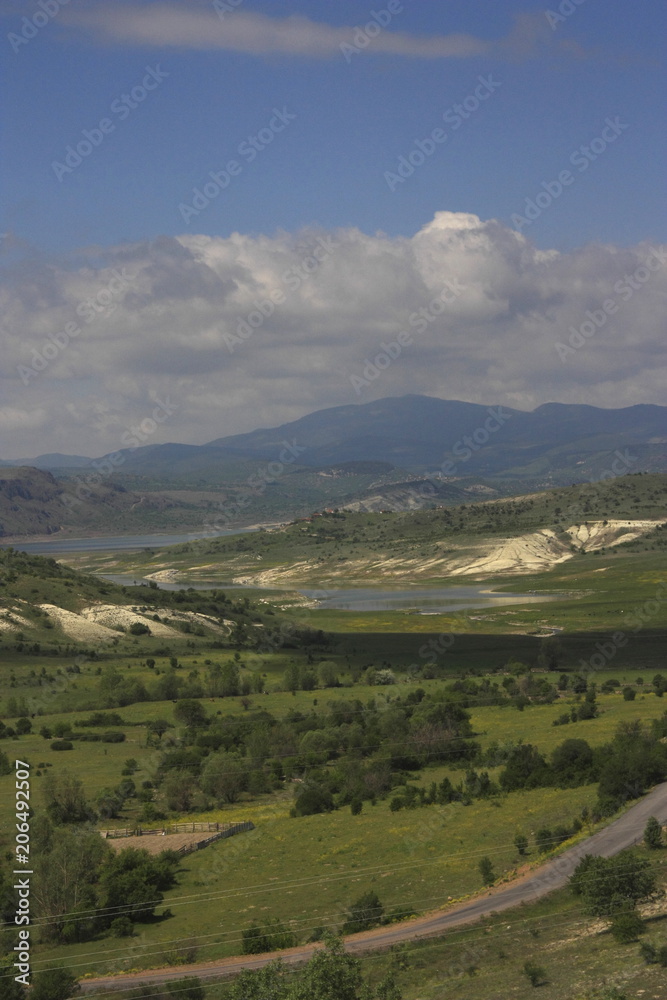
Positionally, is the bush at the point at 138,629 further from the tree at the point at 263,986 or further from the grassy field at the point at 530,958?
the tree at the point at 263,986

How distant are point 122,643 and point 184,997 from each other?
105221 mm

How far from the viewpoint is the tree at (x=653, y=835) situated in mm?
39781

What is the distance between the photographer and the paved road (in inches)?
1334

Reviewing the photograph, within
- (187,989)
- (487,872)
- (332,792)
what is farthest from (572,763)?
(187,989)

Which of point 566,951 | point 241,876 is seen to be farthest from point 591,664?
point 566,951

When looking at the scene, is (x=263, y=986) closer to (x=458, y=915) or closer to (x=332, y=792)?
(x=458, y=915)

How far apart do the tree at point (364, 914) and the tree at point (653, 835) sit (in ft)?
38.3

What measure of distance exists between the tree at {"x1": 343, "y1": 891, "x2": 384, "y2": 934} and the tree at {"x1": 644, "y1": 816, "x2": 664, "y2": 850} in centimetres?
1168

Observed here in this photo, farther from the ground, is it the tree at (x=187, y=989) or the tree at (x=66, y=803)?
the tree at (x=66, y=803)

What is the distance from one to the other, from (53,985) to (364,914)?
39.8 ft

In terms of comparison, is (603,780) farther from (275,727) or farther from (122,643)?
(122,643)

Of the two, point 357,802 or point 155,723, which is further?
point 155,723

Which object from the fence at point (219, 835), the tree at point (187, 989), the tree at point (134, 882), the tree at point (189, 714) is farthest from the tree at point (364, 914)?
the tree at point (189, 714)

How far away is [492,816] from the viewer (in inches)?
1948
